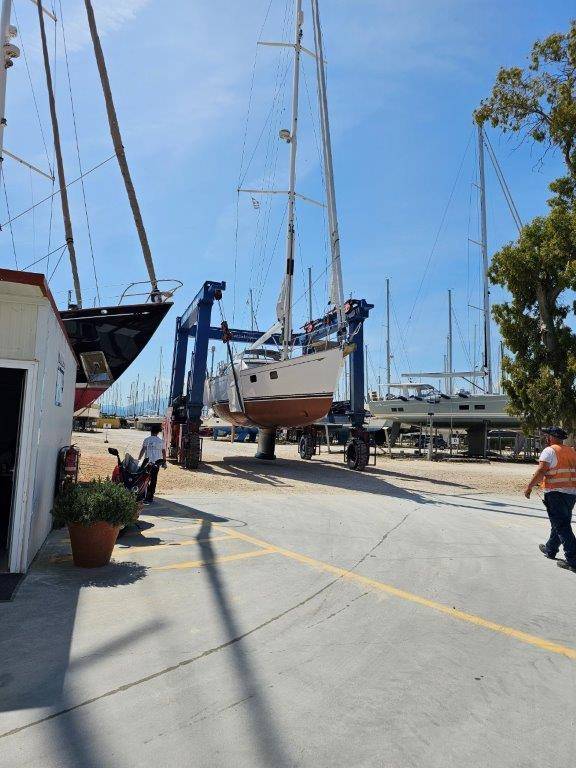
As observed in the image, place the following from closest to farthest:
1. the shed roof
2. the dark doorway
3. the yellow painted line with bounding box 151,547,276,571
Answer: the shed roof < the yellow painted line with bounding box 151,547,276,571 < the dark doorway

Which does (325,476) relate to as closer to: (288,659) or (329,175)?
(329,175)

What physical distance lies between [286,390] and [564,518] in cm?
1433

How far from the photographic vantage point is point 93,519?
5.76 meters

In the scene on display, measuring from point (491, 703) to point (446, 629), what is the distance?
1.18 metres

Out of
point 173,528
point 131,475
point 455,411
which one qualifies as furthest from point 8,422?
point 455,411

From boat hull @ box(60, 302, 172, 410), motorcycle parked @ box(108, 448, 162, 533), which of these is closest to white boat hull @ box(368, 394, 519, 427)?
boat hull @ box(60, 302, 172, 410)

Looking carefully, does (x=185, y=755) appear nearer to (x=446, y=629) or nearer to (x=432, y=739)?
(x=432, y=739)

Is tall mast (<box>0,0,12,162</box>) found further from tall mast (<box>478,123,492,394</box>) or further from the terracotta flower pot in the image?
tall mast (<box>478,123,492,394</box>)

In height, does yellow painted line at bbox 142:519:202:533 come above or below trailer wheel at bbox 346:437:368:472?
below

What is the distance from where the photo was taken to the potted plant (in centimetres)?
578

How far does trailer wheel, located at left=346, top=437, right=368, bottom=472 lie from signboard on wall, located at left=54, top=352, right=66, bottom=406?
1443cm

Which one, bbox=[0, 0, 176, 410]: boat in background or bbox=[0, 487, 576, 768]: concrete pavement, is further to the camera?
bbox=[0, 0, 176, 410]: boat in background

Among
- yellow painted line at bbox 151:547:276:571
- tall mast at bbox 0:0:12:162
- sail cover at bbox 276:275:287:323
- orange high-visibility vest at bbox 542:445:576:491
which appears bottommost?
yellow painted line at bbox 151:547:276:571

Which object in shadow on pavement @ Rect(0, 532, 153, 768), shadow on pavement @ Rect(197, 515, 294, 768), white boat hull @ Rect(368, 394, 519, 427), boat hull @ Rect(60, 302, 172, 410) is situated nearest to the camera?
shadow on pavement @ Rect(197, 515, 294, 768)
